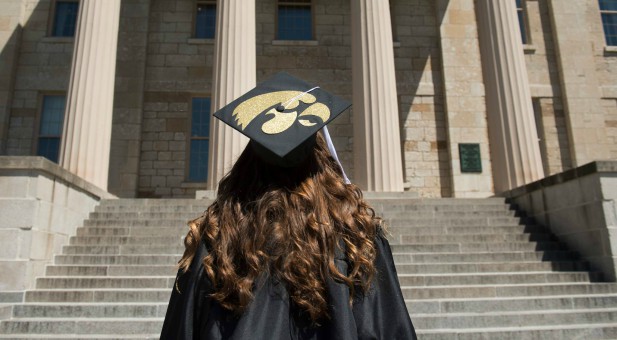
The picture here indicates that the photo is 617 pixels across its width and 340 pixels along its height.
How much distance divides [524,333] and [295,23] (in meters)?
14.5

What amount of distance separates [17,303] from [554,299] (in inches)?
313

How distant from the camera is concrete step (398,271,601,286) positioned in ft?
24.3

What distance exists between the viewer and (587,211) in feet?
27.8

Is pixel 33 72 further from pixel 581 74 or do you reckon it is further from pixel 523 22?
pixel 581 74

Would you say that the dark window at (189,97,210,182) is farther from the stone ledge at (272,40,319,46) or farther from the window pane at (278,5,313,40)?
the window pane at (278,5,313,40)

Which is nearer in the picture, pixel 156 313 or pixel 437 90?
pixel 156 313

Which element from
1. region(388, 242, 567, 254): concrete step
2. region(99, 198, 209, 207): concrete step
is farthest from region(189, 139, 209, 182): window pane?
region(388, 242, 567, 254): concrete step

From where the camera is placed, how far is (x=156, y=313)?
21.3 ft

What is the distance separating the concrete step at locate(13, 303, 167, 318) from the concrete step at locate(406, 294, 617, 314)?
11.8ft

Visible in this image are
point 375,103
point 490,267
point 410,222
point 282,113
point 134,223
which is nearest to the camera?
point 282,113

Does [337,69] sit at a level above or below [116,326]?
above

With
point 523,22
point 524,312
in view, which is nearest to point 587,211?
point 524,312

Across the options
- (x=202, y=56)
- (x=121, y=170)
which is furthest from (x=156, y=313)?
(x=202, y=56)

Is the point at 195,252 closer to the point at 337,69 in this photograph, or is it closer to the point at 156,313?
the point at 156,313
